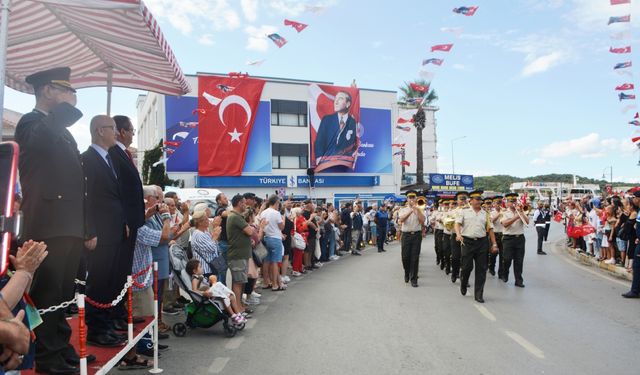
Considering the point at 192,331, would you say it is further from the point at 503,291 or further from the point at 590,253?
the point at 590,253

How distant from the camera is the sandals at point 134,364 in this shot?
523cm

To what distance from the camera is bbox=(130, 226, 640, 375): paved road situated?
5.33m

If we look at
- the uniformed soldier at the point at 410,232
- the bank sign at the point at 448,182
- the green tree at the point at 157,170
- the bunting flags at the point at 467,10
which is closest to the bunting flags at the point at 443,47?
the bunting flags at the point at 467,10

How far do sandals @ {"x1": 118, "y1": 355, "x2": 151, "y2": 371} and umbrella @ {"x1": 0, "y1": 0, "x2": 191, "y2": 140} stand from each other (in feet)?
10.1

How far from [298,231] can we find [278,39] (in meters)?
6.04

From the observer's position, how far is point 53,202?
11.6 feet

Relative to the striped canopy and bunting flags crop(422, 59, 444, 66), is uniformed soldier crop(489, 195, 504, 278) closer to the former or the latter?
bunting flags crop(422, 59, 444, 66)

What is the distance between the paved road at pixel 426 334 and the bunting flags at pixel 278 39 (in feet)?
25.9

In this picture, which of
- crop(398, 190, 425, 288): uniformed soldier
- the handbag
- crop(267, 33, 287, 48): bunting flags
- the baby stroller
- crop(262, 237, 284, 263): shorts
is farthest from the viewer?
crop(267, 33, 287, 48): bunting flags

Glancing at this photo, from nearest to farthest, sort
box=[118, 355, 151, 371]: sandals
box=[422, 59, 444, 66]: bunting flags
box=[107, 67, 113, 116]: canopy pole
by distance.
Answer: box=[118, 355, 151, 371]: sandals, box=[107, 67, 113, 116]: canopy pole, box=[422, 59, 444, 66]: bunting flags

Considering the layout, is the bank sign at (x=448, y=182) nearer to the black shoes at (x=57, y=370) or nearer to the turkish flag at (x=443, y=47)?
the turkish flag at (x=443, y=47)

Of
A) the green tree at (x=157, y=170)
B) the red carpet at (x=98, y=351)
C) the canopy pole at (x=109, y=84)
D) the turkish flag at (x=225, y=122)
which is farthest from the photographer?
the turkish flag at (x=225, y=122)

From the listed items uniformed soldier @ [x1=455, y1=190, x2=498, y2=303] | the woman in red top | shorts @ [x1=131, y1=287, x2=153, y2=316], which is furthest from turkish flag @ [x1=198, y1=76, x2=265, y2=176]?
shorts @ [x1=131, y1=287, x2=153, y2=316]

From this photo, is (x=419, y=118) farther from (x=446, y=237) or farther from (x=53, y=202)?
(x=53, y=202)
